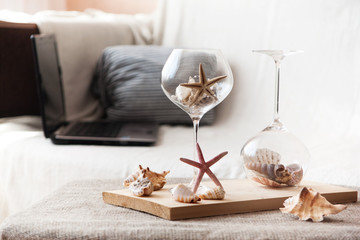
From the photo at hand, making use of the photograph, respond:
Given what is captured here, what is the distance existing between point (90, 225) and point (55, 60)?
113 cm

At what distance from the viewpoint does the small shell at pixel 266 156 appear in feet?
2.79

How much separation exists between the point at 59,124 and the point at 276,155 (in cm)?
95

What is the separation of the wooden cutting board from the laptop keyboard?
2.19 ft

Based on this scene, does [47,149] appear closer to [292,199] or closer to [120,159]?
[120,159]

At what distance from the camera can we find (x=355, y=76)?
1.50m

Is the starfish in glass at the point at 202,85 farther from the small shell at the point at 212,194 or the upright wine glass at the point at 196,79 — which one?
the small shell at the point at 212,194

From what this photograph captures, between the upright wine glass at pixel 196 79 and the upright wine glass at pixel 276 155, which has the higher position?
the upright wine glass at pixel 196 79

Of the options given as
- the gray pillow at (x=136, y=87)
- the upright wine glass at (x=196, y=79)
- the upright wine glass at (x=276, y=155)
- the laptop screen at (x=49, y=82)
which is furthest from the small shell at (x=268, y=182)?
the gray pillow at (x=136, y=87)

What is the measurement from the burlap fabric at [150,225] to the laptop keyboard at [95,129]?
70 centimetres

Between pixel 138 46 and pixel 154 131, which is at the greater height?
pixel 138 46

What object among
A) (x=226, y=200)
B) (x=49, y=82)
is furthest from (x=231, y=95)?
(x=226, y=200)

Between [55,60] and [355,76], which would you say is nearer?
[355,76]

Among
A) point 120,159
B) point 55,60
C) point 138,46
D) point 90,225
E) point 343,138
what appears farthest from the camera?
point 138,46

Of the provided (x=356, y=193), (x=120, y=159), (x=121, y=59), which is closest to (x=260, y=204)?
(x=356, y=193)
